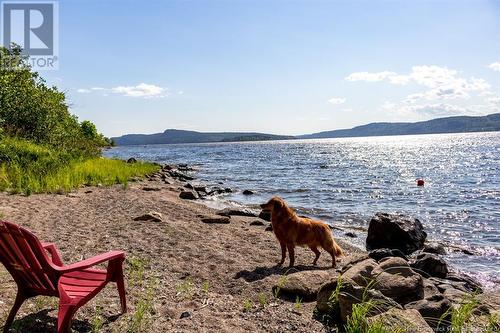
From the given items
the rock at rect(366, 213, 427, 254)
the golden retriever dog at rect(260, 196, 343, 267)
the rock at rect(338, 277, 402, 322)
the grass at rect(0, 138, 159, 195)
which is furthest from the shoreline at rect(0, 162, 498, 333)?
the grass at rect(0, 138, 159, 195)

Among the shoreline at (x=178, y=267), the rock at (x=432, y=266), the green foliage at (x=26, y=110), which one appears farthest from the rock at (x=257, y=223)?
the green foliage at (x=26, y=110)

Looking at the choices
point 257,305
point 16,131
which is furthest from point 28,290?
point 16,131

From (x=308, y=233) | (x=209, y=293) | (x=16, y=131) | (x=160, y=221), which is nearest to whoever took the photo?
(x=209, y=293)

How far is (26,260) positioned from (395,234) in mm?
10823

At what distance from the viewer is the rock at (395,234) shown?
12.4 m

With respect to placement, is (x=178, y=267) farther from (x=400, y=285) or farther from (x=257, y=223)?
(x=257, y=223)

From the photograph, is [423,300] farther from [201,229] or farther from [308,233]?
[201,229]

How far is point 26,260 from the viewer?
4082 millimetres

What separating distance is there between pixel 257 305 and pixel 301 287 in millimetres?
877

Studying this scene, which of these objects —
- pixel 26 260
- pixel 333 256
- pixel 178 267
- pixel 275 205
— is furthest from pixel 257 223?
pixel 26 260

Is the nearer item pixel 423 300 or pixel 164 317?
pixel 164 317

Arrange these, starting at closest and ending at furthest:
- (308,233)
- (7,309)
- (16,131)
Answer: (7,309), (308,233), (16,131)

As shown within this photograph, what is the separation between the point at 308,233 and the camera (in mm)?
8500

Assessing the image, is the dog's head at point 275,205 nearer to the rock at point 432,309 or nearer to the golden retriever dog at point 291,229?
the golden retriever dog at point 291,229
